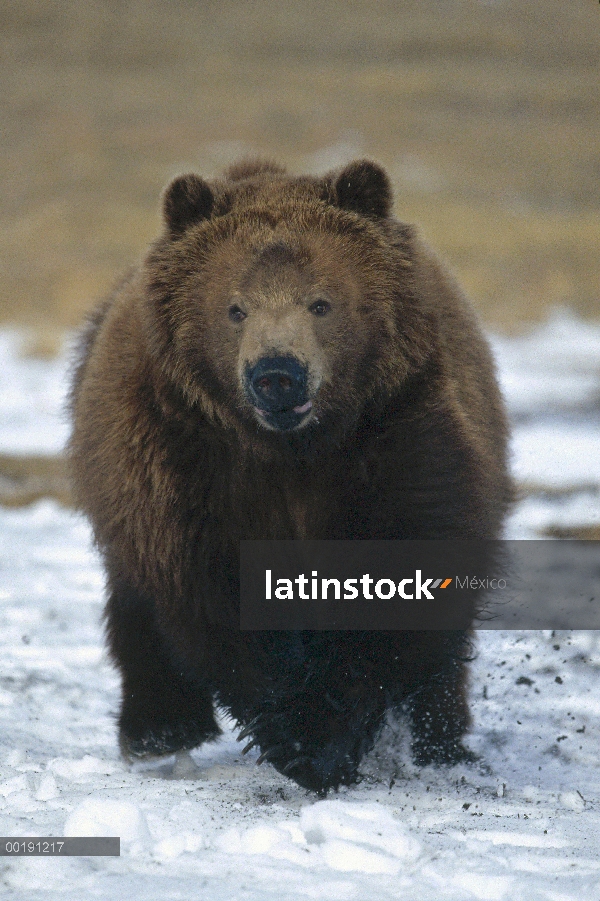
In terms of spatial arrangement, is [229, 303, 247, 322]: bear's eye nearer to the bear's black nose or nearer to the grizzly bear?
the grizzly bear

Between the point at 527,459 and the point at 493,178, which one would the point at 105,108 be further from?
the point at 527,459

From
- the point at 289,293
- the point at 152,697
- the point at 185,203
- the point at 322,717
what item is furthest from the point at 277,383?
the point at 152,697

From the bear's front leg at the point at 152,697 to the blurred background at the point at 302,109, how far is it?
48.9ft

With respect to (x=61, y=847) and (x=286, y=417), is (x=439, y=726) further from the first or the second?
(x=61, y=847)

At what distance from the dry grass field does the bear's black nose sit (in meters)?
17.5

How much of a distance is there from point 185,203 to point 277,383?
94 cm

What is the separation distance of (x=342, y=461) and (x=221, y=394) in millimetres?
503

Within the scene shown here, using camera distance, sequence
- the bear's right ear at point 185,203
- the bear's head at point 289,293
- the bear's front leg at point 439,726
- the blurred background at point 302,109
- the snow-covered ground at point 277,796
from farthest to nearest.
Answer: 1. the blurred background at point 302,109
2. the bear's front leg at point 439,726
3. the bear's right ear at point 185,203
4. the bear's head at point 289,293
5. the snow-covered ground at point 277,796

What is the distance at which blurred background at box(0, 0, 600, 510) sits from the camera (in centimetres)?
2056

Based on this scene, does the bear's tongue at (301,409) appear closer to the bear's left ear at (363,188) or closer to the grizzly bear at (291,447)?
the grizzly bear at (291,447)

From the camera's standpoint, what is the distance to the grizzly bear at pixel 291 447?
399cm

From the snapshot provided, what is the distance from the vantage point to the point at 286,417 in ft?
12.3

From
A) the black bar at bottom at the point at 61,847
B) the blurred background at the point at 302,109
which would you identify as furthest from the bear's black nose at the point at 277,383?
the blurred background at the point at 302,109

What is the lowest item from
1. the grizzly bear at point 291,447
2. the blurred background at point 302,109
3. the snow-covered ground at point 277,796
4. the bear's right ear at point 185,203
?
the snow-covered ground at point 277,796
